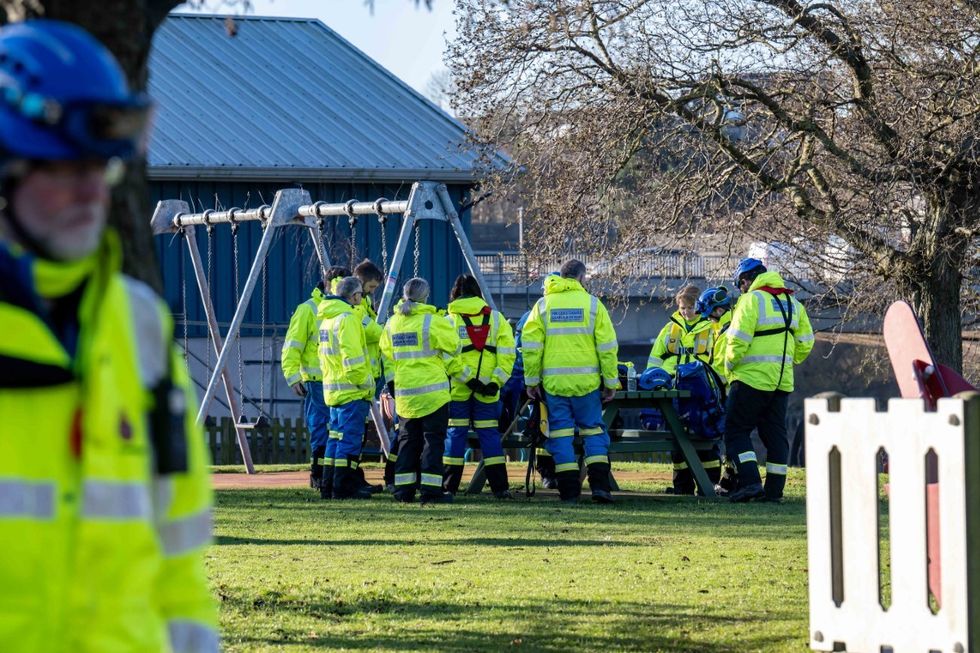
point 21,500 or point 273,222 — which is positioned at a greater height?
point 273,222

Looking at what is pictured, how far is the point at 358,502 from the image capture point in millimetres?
15102

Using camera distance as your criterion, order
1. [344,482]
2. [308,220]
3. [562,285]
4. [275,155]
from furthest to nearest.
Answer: [275,155] < [308,220] < [344,482] < [562,285]

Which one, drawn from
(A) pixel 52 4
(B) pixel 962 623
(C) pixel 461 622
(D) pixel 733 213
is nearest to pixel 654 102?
(D) pixel 733 213

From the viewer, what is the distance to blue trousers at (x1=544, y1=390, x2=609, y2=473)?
14.5 metres

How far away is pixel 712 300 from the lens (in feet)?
53.7

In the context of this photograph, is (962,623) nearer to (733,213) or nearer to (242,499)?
(242,499)

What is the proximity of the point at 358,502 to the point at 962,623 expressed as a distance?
9.06 meters

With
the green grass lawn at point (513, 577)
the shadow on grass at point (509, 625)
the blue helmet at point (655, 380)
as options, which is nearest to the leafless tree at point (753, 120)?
the blue helmet at point (655, 380)

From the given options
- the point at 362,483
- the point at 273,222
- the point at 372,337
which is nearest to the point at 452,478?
the point at 362,483

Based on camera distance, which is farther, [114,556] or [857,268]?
[857,268]

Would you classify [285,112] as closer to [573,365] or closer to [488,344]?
[488,344]

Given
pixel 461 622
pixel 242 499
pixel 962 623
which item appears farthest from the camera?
pixel 242 499

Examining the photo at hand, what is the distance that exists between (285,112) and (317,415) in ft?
64.8

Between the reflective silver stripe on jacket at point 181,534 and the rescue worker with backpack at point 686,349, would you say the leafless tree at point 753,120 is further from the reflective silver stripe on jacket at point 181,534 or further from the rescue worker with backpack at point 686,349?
the reflective silver stripe on jacket at point 181,534
